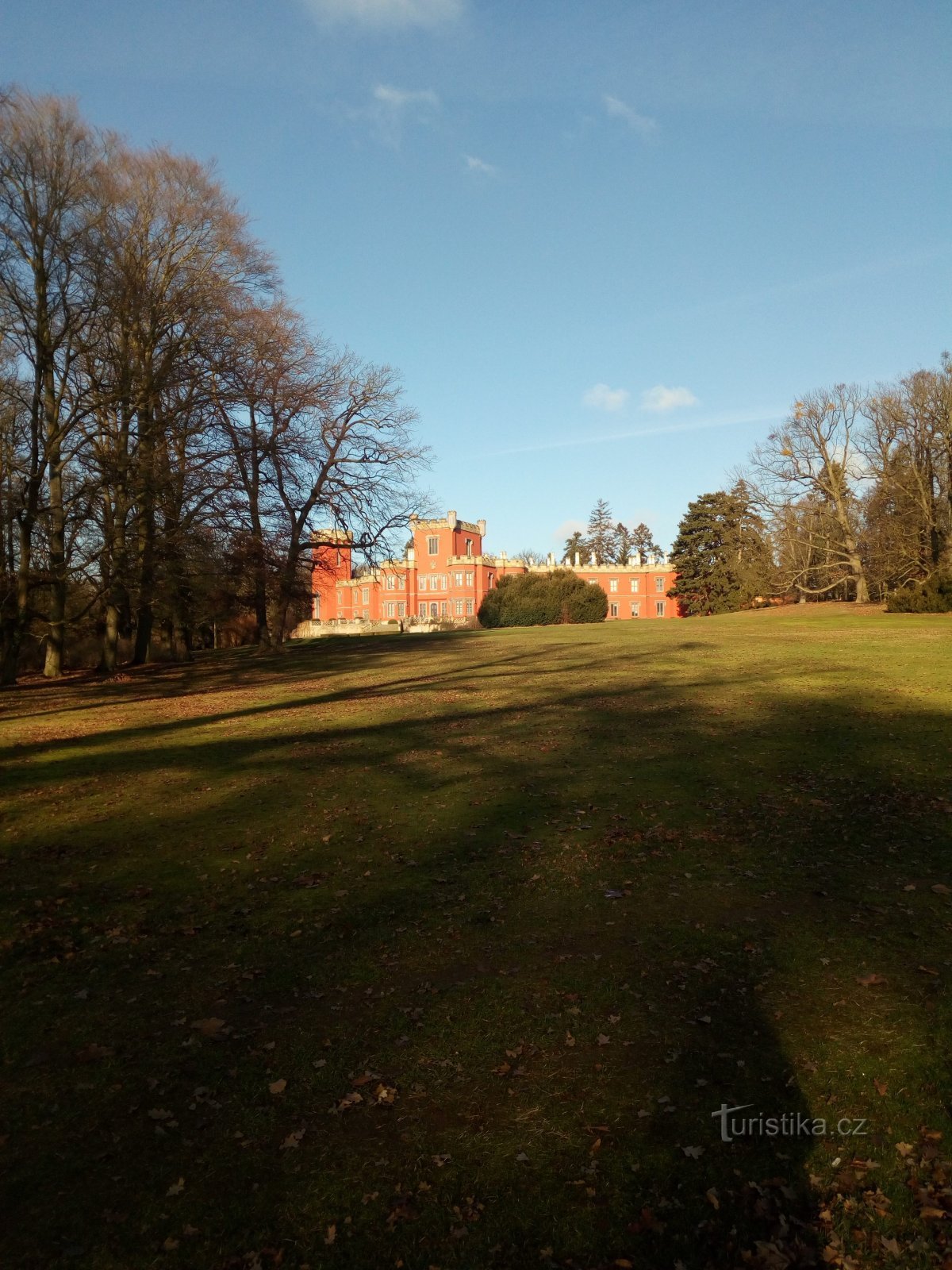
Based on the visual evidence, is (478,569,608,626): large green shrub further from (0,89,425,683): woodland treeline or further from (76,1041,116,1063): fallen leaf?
(76,1041,116,1063): fallen leaf

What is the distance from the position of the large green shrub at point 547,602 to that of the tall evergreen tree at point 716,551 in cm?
999

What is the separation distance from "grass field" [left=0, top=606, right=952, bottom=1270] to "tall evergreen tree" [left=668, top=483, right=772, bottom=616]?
200 feet

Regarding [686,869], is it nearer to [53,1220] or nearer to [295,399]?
[53,1220]

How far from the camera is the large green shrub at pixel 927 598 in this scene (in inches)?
1512

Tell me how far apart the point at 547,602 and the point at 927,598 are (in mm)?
35326

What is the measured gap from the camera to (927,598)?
3888cm

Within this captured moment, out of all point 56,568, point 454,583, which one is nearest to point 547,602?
point 454,583

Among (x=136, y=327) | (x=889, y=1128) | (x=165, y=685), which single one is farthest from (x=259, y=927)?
(x=136, y=327)

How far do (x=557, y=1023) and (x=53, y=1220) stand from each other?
290 cm

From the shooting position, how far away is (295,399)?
32156 millimetres

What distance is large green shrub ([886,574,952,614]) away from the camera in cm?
3841

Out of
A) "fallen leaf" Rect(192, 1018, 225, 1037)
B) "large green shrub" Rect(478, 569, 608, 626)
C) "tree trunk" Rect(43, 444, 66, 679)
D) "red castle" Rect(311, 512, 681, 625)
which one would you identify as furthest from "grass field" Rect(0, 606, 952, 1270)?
"red castle" Rect(311, 512, 681, 625)

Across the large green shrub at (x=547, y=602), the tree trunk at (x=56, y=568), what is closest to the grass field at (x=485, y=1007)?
the tree trunk at (x=56, y=568)

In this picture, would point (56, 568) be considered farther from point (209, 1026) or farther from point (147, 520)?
point (209, 1026)
